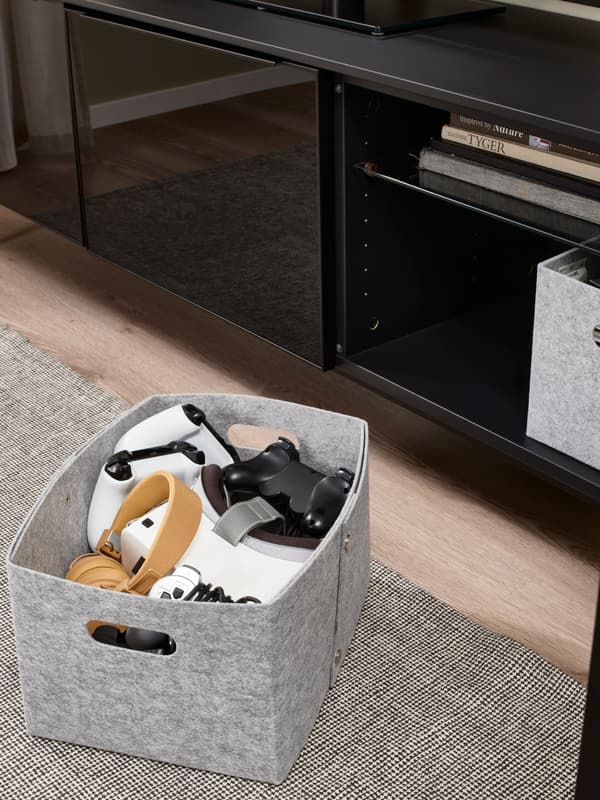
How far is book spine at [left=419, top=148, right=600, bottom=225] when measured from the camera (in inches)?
49.8

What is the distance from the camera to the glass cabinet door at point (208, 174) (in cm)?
→ 147

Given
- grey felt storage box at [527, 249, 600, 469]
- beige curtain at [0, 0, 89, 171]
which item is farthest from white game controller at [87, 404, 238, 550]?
beige curtain at [0, 0, 89, 171]

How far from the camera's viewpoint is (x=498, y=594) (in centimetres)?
136

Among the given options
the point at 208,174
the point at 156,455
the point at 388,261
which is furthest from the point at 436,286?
the point at 156,455

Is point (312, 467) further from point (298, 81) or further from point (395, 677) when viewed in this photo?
point (298, 81)

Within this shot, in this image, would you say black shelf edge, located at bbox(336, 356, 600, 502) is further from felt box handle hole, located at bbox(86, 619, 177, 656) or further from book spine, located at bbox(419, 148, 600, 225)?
felt box handle hole, located at bbox(86, 619, 177, 656)

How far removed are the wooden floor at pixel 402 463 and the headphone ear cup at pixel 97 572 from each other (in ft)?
1.25

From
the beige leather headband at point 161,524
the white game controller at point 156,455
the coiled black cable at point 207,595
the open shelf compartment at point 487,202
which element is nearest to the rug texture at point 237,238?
the open shelf compartment at point 487,202

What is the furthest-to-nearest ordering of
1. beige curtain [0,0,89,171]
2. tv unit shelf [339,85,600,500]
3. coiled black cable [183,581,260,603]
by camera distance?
1. beige curtain [0,0,89,171]
2. tv unit shelf [339,85,600,500]
3. coiled black cable [183,581,260,603]

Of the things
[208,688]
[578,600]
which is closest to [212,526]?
[208,688]

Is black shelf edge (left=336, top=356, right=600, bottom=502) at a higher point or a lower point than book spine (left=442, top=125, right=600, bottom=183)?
lower

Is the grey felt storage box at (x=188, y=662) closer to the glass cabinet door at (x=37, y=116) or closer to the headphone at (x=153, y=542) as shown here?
the headphone at (x=153, y=542)

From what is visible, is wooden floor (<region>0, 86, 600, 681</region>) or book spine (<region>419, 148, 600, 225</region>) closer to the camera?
book spine (<region>419, 148, 600, 225</region>)

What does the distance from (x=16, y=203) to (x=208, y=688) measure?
1.29m
